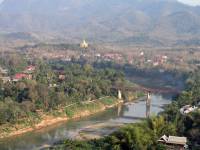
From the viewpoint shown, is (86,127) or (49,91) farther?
(49,91)

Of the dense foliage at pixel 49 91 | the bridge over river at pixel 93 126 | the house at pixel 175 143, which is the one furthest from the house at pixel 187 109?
the dense foliage at pixel 49 91

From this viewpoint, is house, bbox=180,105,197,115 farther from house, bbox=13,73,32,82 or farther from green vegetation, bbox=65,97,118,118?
house, bbox=13,73,32,82

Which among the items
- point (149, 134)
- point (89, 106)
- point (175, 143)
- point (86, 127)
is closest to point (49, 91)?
point (89, 106)

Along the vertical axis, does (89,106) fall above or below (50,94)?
below

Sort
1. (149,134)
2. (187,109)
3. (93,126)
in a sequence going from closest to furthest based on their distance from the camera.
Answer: (149,134), (187,109), (93,126)

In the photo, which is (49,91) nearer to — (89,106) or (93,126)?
(89,106)

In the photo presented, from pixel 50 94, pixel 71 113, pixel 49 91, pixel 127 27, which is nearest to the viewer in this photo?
pixel 71 113
